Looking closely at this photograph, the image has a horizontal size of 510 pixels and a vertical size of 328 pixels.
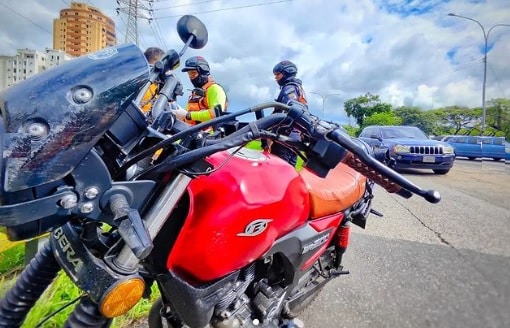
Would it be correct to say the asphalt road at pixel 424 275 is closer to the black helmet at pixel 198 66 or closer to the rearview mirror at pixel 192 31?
the rearview mirror at pixel 192 31

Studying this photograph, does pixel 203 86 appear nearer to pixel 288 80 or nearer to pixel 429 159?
pixel 288 80

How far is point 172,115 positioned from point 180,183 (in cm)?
25

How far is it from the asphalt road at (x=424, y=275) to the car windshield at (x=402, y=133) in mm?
4846

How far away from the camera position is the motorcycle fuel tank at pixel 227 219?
0.94m

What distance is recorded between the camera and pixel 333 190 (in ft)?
5.35

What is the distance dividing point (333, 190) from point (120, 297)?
3.81 feet

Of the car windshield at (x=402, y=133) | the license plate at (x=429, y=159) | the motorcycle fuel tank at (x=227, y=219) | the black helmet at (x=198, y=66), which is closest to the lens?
the motorcycle fuel tank at (x=227, y=219)

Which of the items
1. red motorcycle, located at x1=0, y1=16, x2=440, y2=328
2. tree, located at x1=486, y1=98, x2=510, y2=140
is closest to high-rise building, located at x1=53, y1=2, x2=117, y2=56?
red motorcycle, located at x1=0, y1=16, x2=440, y2=328

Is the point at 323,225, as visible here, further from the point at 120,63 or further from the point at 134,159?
the point at 120,63

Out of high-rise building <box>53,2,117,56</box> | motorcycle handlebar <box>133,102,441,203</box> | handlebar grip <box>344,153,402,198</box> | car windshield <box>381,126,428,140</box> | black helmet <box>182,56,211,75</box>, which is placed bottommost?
car windshield <box>381,126,428,140</box>

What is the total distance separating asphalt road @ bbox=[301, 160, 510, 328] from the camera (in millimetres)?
1572

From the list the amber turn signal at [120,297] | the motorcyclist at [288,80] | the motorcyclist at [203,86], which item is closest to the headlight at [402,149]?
the motorcyclist at [288,80]

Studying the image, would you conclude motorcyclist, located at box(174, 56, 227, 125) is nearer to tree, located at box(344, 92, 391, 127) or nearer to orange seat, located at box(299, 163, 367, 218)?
orange seat, located at box(299, 163, 367, 218)

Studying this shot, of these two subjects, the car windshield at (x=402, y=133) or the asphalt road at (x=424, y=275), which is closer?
the asphalt road at (x=424, y=275)
